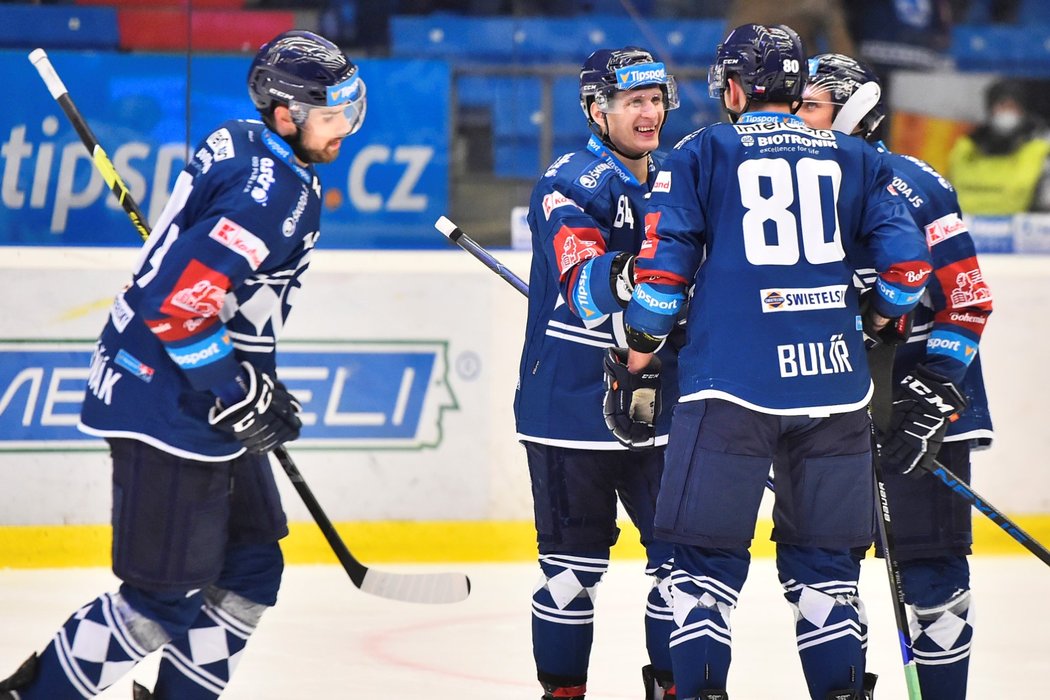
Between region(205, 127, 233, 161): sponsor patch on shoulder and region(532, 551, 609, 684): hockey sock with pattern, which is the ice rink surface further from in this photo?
region(205, 127, 233, 161): sponsor patch on shoulder

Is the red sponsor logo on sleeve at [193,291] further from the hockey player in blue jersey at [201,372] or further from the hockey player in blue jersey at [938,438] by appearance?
the hockey player in blue jersey at [938,438]

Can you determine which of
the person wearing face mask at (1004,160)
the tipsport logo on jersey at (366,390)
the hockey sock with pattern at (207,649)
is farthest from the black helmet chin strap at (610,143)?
the person wearing face mask at (1004,160)

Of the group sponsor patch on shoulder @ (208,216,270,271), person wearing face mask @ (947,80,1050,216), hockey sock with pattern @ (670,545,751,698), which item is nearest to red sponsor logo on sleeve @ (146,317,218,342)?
sponsor patch on shoulder @ (208,216,270,271)

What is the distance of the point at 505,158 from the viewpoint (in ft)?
17.3

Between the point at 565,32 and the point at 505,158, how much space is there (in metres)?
0.47

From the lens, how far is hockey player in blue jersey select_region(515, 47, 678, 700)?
3.03m

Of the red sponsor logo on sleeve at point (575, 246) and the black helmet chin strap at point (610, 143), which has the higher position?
the black helmet chin strap at point (610, 143)

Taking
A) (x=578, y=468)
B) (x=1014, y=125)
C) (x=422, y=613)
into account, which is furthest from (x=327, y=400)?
(x=1014, y=125)

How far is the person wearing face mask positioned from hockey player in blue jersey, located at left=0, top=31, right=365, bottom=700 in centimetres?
342

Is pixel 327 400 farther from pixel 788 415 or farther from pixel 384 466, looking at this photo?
pixel 788 415

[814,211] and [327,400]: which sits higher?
[814,211]

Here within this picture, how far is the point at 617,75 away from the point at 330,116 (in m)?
0.64

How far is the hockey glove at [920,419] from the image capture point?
9.66 feet

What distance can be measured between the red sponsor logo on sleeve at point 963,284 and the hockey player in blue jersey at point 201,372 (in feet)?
3.67
